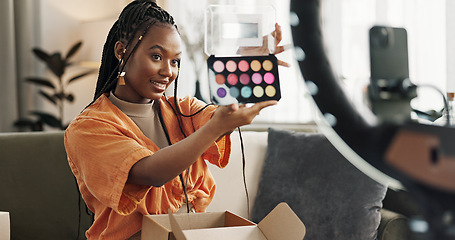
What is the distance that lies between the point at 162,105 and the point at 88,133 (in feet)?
0.81

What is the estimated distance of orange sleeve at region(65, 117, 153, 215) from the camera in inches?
34.9

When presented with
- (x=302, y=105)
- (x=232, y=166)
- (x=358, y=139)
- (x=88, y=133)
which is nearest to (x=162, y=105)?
(x=88, y=133)

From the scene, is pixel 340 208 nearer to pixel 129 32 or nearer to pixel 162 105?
pixel 162 105

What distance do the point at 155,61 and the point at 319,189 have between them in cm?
97

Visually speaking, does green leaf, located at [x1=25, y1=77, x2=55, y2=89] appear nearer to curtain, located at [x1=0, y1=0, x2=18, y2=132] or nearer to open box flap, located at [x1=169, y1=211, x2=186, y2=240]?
curtain, located at [x1=0, y1=0, x2=18, y2=132]

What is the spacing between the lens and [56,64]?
10.7 ft

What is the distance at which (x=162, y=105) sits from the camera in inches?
47.0

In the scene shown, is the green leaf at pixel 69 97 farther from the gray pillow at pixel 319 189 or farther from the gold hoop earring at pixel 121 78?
the gold hoop earring at pixel 121 78

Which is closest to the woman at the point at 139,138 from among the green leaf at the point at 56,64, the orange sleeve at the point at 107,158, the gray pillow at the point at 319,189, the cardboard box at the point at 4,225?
the orange sleeve at the point at 107,158

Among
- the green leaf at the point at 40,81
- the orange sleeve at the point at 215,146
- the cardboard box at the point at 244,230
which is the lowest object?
the cardboard box at the point at 244,230

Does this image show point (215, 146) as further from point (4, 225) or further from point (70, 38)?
point (70, 38)

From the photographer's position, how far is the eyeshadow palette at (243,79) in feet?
1.92

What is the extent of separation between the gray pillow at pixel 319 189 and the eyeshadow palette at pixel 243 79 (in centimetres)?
119

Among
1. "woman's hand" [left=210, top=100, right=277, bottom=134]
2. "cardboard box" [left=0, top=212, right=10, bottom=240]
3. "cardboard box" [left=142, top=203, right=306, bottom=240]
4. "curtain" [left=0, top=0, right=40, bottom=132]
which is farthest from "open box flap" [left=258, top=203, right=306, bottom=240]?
"curtain" [left=0, top=0, right=40, bottom=132]
